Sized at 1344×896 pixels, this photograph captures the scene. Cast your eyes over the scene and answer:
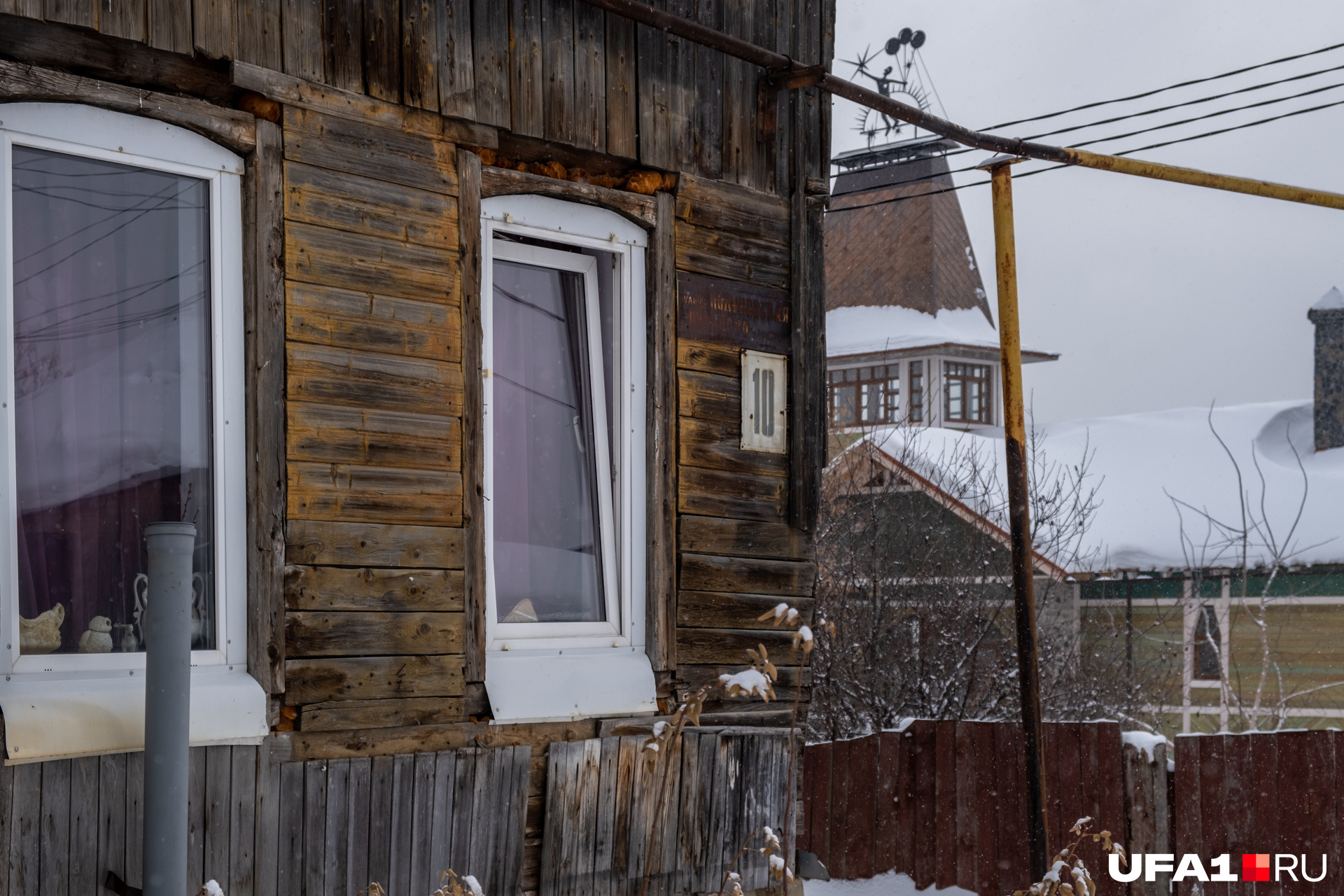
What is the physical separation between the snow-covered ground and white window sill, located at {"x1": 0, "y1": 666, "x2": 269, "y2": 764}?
517 centimetres

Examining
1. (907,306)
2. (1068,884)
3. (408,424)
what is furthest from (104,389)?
(907,306)

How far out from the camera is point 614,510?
4992 millimetres

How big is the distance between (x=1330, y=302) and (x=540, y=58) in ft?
61.2

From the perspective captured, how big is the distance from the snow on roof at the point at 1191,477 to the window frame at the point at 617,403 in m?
9.07

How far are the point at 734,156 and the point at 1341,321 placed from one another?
57.1 ft

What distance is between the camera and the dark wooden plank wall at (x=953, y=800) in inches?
299

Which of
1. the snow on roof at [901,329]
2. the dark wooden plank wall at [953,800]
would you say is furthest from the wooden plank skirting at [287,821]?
the snow on roof at [901,329]

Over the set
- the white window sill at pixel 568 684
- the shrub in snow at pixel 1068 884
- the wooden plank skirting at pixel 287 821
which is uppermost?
the white window sill at pixel 568 684

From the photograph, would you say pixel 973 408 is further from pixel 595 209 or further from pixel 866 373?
pixel 595 209

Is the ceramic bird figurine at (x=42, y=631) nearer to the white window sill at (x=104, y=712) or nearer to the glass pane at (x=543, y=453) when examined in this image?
the white window sill at (x=104, y=712)

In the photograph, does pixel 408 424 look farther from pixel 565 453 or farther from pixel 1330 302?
pixel 1330 302

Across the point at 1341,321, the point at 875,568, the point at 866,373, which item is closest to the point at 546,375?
the point at 875,568

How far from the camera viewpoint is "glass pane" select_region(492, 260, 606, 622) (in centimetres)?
477

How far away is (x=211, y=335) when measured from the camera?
395cm
